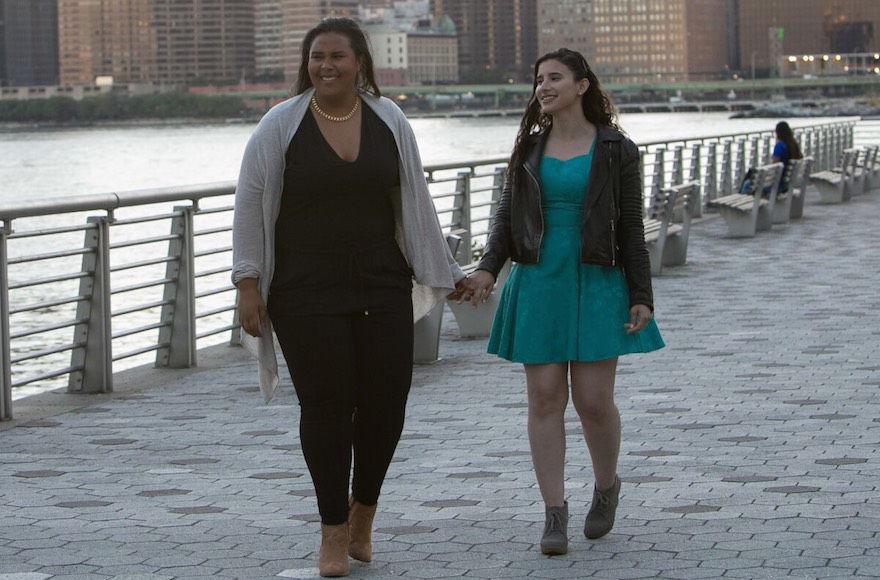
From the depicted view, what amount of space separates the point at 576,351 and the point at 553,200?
1.36 feet

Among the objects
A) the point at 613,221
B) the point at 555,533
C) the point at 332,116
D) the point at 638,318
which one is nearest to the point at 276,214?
the point at 332,116

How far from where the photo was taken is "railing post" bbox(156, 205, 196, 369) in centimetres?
912

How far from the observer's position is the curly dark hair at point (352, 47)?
450 centimetres

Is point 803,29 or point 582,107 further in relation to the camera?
point 803,29

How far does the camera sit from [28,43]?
127875mm

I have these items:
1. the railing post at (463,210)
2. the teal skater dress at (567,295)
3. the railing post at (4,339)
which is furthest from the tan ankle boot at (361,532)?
the railing post at (463,210)

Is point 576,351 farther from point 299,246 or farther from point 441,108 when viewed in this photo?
point 441,108

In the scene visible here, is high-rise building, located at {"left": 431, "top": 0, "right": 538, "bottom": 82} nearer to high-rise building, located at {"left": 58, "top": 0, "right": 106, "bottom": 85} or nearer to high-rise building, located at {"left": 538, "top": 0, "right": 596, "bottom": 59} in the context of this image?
high-rise building, located at {"left": 538, "top": 0, "right": 596, "bottom": 59}

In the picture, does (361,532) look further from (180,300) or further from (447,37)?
(447,37)

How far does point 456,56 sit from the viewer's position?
16575 cm

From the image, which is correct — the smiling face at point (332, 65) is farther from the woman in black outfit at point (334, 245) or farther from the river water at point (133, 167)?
the river water at point (133, 167)

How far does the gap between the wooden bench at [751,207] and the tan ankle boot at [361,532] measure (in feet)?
43.7

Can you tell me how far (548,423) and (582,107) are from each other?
876 mm

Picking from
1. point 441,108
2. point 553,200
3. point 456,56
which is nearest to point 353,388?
point 553,200
